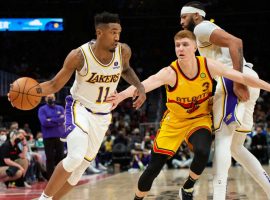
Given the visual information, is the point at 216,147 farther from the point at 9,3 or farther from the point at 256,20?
the point at 9,3

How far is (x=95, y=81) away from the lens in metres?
4.80

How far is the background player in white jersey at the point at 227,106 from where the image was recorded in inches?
179

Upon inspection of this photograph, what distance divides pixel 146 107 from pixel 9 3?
26.3 ft

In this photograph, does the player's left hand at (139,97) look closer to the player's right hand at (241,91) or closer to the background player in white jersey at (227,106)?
the background player in white jersey at (227,106)

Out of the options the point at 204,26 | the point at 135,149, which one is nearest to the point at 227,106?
the point at 204,26

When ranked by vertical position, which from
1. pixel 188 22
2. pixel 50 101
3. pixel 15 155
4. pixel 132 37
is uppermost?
pixel 132 37

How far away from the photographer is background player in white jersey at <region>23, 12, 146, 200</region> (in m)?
4.63

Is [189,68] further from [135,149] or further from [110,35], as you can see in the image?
[135,149]

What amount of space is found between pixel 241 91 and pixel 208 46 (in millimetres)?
651

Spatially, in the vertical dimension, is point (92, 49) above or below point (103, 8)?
below

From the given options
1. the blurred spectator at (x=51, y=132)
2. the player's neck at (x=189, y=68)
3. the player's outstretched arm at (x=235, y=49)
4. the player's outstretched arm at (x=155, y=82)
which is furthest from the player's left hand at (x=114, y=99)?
the blurred spectator at (x=51, y=132)

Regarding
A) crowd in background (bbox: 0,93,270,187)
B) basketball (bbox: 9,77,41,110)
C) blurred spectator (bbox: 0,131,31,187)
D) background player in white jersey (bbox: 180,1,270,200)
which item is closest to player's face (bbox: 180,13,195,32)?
background player in white jersey (bbox: 180,1,270,200)

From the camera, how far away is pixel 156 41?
916 inches

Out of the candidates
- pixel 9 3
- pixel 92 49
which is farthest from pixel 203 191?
pixel 9 3
